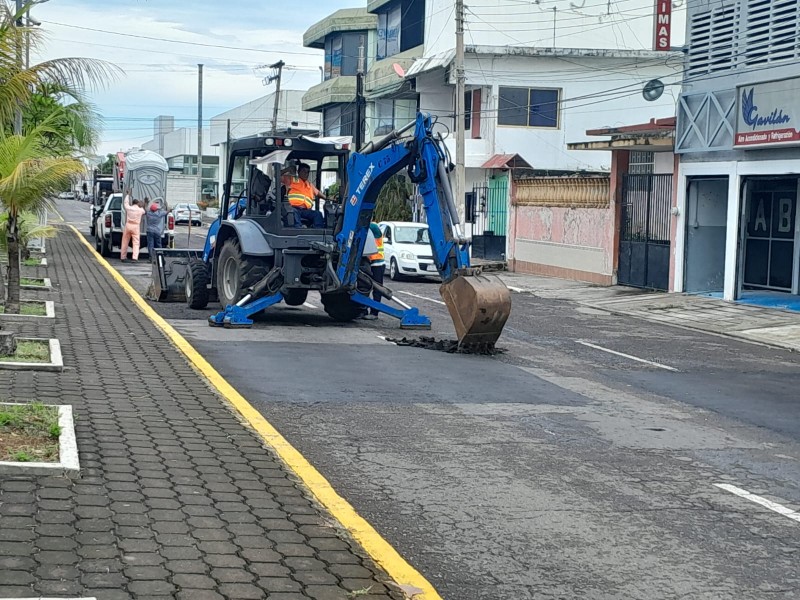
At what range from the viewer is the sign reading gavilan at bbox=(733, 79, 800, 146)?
2178 cm

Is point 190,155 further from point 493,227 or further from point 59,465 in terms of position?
point 59,465

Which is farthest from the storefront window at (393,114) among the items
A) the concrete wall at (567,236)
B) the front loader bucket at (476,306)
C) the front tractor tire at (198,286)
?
the front loader bucket at (476,306)

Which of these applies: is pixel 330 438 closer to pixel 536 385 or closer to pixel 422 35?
pixel 536 385

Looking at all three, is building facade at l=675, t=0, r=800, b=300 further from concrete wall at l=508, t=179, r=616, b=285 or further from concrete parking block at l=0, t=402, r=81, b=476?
concrete parking block at l=0, t=402, r=81, b=476

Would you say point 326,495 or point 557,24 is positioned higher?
point 557,24

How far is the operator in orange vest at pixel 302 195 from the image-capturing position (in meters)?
17.7

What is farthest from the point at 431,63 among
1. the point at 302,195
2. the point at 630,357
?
the point at 630,357

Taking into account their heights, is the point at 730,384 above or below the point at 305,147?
below

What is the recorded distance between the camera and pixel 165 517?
6.35m

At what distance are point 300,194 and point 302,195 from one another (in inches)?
1.7

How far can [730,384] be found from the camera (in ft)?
44.6

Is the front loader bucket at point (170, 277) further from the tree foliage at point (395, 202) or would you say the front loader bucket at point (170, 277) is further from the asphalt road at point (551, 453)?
the tree foliage at point (395, 202)

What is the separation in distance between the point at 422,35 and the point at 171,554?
45033mm

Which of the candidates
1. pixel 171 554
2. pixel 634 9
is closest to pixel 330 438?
pixel 171 554
